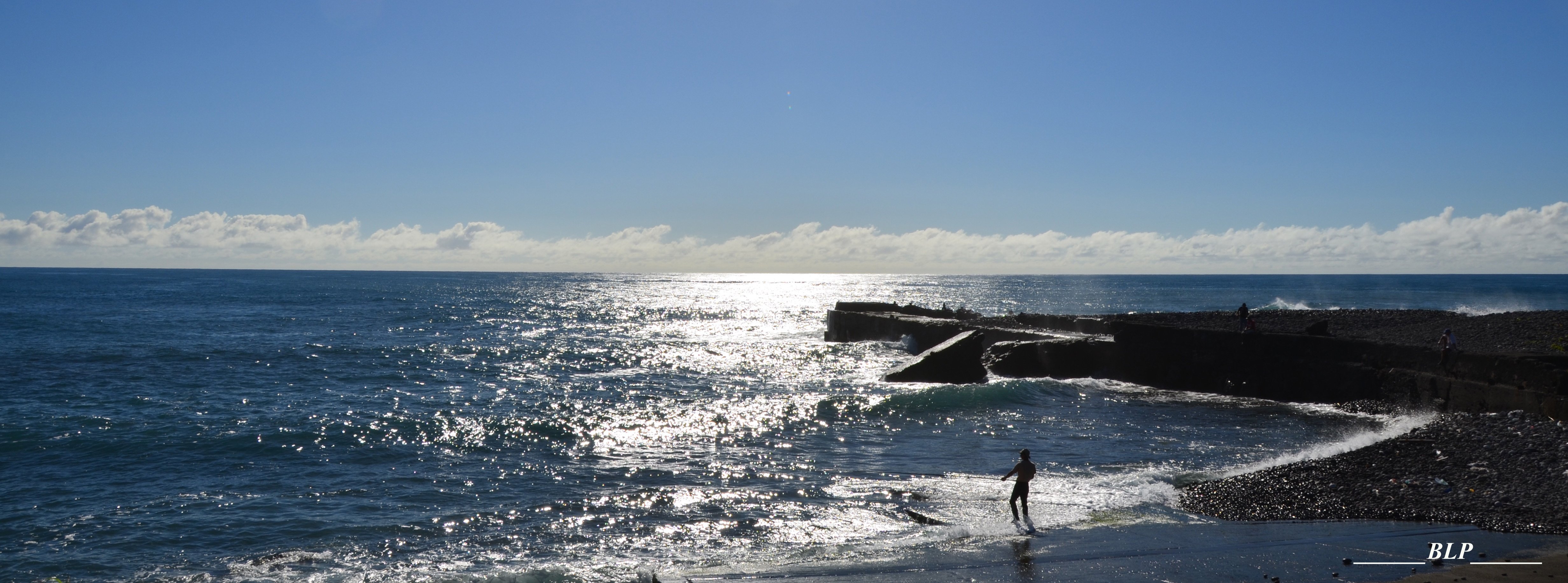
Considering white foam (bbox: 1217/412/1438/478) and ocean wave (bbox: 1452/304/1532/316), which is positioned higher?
ocean wave (bbox: 1452/304/1532/316)

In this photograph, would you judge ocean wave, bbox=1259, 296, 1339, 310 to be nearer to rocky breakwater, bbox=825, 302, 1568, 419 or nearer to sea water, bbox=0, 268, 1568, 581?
rocky breakwater, bbox=825, 302, 1568, 419

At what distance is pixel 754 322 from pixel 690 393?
45.0 meters

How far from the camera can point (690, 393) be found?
27812mm

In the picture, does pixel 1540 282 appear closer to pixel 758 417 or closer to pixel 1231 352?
pixel 1231 352

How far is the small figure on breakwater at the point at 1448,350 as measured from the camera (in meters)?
19.6

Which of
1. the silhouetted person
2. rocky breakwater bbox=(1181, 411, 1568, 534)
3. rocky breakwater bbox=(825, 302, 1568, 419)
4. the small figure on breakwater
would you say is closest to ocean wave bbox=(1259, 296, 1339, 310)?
rocky breakwater bbox=(825, 302, 1568, 419)

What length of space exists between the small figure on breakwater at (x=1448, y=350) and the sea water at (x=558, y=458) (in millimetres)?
1722

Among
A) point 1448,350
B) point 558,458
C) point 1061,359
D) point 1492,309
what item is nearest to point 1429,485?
point 1448,350

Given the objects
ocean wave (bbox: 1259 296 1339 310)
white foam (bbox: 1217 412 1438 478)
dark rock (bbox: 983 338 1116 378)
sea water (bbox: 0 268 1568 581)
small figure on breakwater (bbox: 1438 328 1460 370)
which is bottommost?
sea water (bbox: 0 268 1568 581)

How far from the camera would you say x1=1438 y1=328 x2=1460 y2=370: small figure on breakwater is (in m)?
19.6

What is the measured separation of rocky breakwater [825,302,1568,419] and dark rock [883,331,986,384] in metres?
0.17

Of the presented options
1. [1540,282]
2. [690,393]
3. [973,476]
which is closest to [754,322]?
[690,393]

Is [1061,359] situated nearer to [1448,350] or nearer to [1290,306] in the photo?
[1448,350]

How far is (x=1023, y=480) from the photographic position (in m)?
12.4
